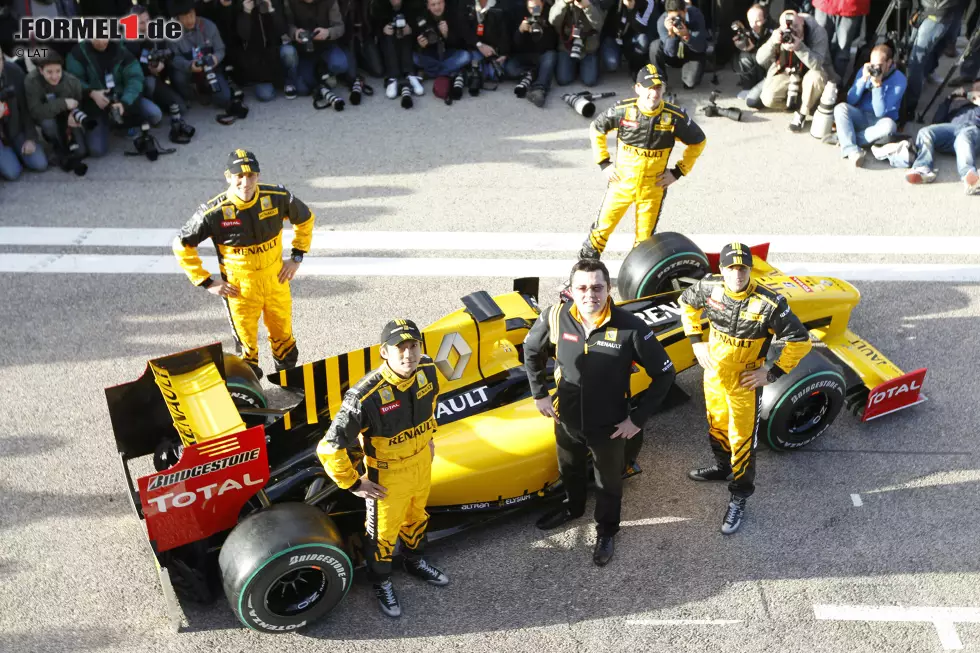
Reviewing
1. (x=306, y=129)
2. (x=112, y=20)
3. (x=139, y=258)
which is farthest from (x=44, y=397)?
(x=112, y=20)

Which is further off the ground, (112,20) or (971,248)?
(112,20)

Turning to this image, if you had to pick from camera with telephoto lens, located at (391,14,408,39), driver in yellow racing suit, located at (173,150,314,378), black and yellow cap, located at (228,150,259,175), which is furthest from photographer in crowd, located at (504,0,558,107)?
black and yellow cap, located at (228,150,259,175)

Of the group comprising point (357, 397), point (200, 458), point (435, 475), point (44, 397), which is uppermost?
point (357, 397)

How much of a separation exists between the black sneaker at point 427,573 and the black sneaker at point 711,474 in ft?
5.48

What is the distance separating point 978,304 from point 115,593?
6.42 m

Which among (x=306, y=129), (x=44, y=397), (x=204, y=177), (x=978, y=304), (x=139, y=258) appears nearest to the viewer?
(x=44, y=397)

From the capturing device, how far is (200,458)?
14.8 ft

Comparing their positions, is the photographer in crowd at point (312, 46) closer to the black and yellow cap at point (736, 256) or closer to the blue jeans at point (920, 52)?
the blue jeans at point (920, 52)

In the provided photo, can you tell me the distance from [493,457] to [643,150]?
293cm

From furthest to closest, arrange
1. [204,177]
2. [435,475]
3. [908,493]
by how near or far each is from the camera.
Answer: [204,177]
[908,493]
[435,475]

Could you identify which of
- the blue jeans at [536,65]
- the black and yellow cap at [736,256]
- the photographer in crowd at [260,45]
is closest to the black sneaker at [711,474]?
the black and yellow cap at [736,256]

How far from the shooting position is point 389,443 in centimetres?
441

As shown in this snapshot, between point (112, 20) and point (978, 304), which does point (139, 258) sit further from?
point (978, 304)

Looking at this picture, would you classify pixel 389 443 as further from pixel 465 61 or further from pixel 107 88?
pixel 465 61
